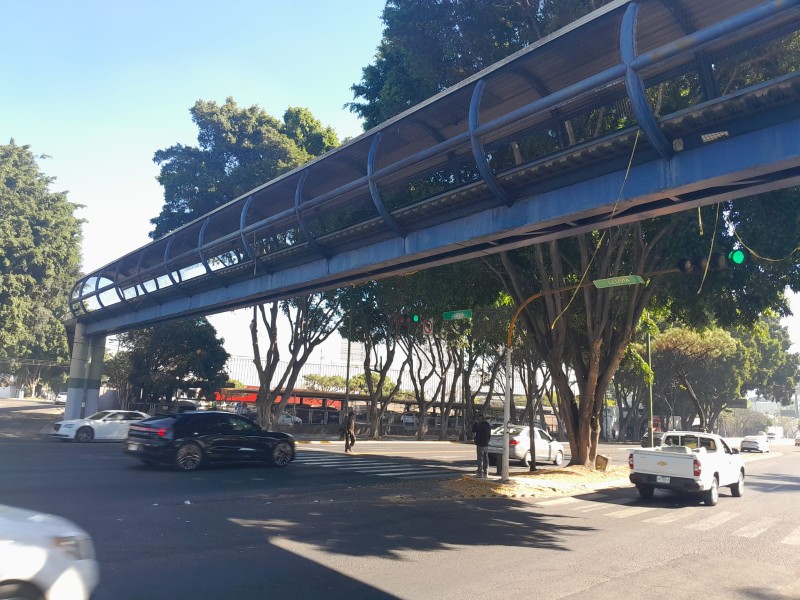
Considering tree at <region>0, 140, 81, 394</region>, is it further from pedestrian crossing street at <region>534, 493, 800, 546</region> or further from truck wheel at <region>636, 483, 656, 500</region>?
truck wheel at <region>636, 483, 656, 500</region>

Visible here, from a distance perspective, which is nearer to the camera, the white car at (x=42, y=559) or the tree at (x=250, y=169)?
the white car at (x=42, y=559)

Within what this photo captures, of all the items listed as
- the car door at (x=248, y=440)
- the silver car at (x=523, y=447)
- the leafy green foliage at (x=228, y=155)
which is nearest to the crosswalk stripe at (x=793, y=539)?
the silver car at (x=523, y=447)

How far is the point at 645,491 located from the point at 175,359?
1283 inches

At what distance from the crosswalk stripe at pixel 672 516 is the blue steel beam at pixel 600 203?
245 inches

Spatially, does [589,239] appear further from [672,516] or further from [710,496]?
[672,516]

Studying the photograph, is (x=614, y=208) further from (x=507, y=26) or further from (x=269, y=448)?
(x=269, y=448)

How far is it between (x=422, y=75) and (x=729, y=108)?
10.8 meters

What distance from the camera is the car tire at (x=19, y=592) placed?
3701 mm

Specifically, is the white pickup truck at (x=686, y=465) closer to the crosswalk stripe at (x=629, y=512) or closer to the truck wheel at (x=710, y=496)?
the truck wheel at (x=710, y=496)

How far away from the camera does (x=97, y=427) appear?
77.1ft

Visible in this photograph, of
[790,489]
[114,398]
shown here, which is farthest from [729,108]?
[114,398]

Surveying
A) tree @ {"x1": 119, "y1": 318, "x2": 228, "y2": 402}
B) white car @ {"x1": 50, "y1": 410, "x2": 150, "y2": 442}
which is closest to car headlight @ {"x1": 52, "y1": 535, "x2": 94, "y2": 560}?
white car @ {"x1": 50, "y1": 410, "x2": 150, "y2": 442}

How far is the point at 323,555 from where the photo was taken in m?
7.56

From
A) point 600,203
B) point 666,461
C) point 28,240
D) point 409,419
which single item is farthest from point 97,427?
point 409,419
